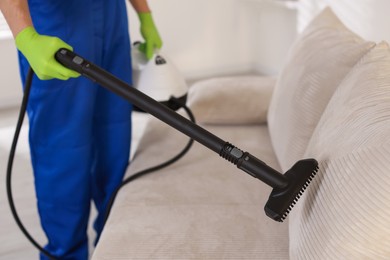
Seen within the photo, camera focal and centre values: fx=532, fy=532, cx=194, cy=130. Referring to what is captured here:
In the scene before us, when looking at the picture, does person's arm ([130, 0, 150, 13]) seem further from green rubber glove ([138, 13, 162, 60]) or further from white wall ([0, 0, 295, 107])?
white wall ([0, 0, 295, 107])

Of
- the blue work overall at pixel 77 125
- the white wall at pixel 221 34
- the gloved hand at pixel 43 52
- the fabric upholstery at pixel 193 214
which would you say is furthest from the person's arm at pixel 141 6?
the white wall at pixel 221 34

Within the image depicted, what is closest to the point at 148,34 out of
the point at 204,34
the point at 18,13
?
the point at 18,13

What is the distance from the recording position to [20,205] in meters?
2.10

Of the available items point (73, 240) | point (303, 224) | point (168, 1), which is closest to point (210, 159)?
point (73, 240)

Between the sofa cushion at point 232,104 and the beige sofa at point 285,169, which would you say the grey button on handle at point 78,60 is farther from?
the sofa cushion at point 232,104

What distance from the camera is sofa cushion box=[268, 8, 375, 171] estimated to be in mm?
1327

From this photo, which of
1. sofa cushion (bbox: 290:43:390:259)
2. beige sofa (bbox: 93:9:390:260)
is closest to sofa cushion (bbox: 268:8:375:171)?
beige sofa (bbox: 93:9:390:260)

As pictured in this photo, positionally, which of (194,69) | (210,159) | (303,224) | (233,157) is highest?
(233,157)

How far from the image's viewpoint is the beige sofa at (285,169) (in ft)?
2.98

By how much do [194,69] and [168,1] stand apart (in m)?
0.49

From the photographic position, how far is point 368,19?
6.27 feet

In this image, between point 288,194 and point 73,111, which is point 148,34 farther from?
point 288,194

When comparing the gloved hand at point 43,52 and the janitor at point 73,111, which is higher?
the gloved hand at point 43,52

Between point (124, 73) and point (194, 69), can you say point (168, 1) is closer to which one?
point (194, 69)
